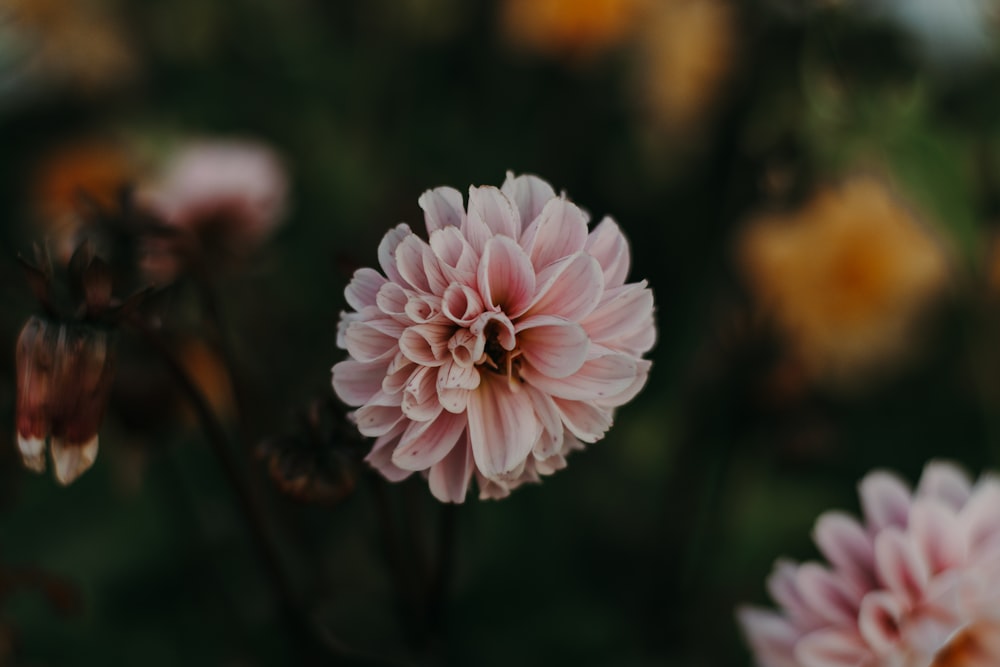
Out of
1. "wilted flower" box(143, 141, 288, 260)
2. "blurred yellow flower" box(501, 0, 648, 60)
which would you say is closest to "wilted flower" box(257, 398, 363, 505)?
"wilted flower" box(143, 141, 288, 260)

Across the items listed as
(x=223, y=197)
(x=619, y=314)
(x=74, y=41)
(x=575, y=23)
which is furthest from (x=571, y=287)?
(x=74, y=41)

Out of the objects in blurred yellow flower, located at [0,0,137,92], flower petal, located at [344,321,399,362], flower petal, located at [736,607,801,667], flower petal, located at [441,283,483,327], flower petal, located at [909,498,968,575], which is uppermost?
flower petal, located at [441,283,483,327]

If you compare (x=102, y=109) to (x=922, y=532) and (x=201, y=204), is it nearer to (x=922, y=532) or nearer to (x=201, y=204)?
(x=201, y=204)

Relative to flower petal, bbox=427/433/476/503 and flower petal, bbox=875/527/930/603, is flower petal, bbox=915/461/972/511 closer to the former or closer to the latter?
flower petal, bbox=875/527/930/603

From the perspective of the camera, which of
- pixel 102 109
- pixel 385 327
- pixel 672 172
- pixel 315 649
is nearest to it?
pixel 385 327

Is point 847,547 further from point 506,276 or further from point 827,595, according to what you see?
point 506,276

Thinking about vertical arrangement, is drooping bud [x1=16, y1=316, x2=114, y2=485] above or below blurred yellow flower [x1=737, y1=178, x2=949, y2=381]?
below

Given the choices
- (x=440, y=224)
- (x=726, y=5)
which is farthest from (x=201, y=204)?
(x=726, y=5)
